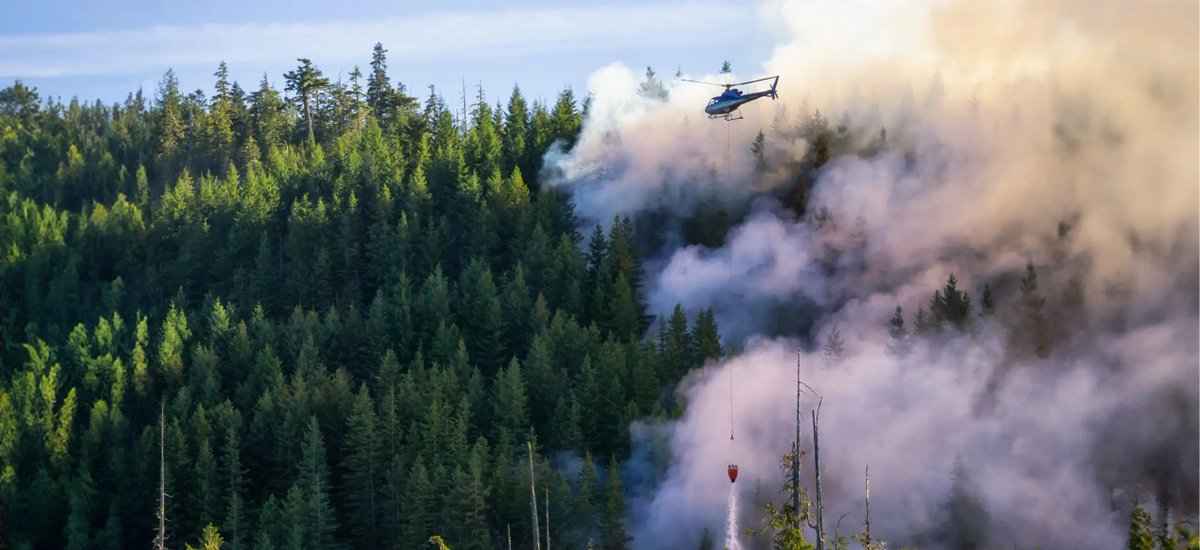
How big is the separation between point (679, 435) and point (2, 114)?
139m

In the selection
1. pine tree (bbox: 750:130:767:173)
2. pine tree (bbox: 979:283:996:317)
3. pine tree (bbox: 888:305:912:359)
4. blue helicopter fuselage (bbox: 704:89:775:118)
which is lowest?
pine tree (bbox: 888:305:912:359)

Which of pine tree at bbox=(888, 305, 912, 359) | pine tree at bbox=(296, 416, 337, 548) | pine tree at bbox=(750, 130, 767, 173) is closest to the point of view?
pine tree at bbox=(296, 416, 337, 548)

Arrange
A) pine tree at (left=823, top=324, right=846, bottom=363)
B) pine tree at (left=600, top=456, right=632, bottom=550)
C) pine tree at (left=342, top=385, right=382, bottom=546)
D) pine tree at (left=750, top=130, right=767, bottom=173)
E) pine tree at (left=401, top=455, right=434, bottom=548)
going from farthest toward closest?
pine tree at (left=750, top=130, right=767, bottom=173)
pine tree at (left=823, top=324, right=846, bottom=363)
pine tree at (left=342, top=385, right=382, bottom=546)
pine tree at (left=401, top=455, right=434, bottom=548)
pine tree at (left=600, top=456, right=632, bottom=550)

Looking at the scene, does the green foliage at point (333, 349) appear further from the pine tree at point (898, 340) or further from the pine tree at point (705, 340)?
the pine tree at point (898, 340)

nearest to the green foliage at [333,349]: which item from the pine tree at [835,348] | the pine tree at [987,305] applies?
the pine tree at [835,348]

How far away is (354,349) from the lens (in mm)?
100000

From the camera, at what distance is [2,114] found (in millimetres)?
186875

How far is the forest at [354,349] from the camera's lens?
80.2 meters

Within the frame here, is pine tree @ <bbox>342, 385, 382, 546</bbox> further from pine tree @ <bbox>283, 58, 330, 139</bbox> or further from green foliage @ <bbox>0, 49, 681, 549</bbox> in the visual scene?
pine tree @ <bbox>283, 58, 330, 139</bbox>

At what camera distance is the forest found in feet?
263

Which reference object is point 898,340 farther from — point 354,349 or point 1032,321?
point 354,349

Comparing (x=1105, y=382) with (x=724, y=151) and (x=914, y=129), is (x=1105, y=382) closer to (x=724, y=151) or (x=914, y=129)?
(x=914, y=129)

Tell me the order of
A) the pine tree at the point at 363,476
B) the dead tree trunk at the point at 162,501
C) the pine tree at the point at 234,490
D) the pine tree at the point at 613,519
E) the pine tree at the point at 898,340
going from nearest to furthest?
the dead tree trunk at the point at 162,501 < the pine tree at the point at 613,519 < the pine tree at the point at 234,490 < the pine tree at the point at 363,476 < the pine tree at the point at 898,340

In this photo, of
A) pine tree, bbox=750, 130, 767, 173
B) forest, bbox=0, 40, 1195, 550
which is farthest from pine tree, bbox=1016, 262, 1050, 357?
pine tree, bbox=750, 130, 767, 173
